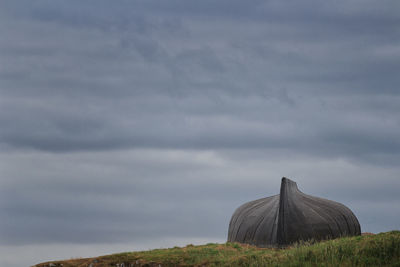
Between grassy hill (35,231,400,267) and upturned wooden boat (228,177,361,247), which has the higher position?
upturned wooden boat (228,177,361,247)

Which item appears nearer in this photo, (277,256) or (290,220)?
(277,256)

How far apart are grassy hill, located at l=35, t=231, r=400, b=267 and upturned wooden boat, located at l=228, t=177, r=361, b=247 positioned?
214 centimetres

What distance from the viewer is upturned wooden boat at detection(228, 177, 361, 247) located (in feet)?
97.3

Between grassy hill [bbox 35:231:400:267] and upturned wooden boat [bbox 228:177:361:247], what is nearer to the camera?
grassy hill [bbox 35:231:400:267]

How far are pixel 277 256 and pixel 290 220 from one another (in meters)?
5.73

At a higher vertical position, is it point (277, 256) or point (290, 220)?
point (290, 220)

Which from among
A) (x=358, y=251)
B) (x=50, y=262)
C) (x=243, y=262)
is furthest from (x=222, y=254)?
(x=50, y=262)

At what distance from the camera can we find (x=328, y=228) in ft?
100

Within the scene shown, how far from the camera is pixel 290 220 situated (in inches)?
1177

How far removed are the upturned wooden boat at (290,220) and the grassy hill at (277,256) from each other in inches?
84.1

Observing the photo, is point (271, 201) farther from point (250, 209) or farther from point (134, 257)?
point (134, 257)

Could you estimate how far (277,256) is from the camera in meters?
24.5

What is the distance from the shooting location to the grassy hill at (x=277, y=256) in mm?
22516

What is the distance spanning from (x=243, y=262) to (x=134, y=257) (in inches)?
240
